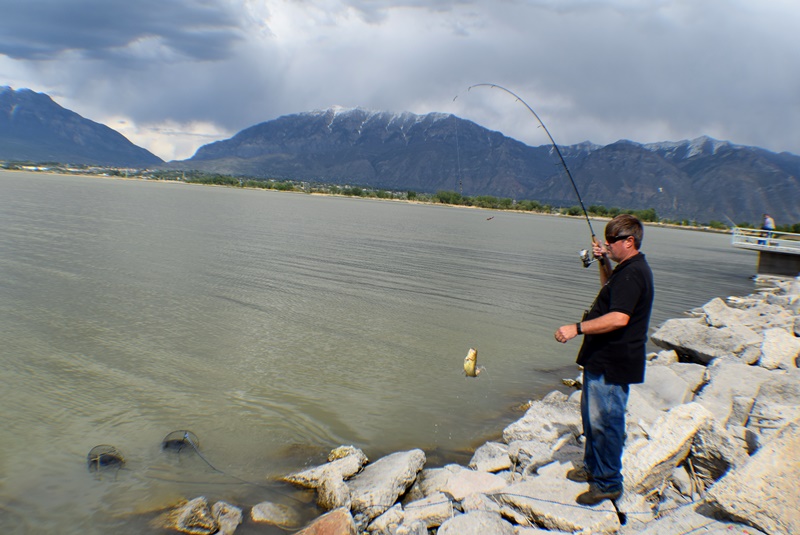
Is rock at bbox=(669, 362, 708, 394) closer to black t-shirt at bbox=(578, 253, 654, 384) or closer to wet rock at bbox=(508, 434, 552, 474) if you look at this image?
wet rock at bbox=(508, 434, 552, 474)

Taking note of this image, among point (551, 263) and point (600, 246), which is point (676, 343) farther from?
point (551, 263)

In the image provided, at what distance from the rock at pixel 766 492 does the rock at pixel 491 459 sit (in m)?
2.86

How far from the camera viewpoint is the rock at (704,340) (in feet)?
36.3

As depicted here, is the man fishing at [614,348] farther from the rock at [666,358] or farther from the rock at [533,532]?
the rock at [666,358]

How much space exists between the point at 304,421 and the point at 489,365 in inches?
201

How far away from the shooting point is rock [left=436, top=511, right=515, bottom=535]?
16.5 ft

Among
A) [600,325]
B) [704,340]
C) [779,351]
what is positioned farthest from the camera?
[704,340]

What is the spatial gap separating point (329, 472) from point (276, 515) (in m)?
0.81

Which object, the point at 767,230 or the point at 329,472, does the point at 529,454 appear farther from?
the point at 767,230

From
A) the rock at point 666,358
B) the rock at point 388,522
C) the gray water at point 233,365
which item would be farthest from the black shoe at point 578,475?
the rock at point 666,358

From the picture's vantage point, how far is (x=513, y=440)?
7840 mm

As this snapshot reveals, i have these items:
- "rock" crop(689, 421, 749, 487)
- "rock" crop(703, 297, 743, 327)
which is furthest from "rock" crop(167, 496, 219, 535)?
"rock" crop(703, 297, 743, 327)

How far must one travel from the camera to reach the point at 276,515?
6.16 meters

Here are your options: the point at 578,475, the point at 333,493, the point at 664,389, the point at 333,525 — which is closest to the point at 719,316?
the point at 664,389
